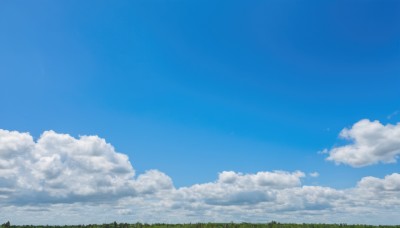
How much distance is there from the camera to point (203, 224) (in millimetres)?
49062

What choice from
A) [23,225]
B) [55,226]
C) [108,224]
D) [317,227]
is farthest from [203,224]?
[23,225]

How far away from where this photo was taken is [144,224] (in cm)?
4941

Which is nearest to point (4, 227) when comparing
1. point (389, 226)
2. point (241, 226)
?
point (241, 226)

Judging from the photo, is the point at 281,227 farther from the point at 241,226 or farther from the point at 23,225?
the point at 23,225

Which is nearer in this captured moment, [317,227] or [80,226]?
[80,226]

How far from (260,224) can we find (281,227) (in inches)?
108

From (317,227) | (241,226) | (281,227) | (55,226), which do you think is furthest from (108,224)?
(317,227)

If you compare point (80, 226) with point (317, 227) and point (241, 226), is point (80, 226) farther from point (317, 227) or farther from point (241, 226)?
point (317, 227)

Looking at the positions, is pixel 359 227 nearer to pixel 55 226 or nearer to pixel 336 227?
pixel 336 227

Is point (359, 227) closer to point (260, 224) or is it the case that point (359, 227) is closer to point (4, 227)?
point (260, 224)

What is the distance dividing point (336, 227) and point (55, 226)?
36.6m

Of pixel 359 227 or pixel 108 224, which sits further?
pixel 359 227

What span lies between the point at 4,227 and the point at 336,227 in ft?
138

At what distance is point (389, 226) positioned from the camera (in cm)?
5112
